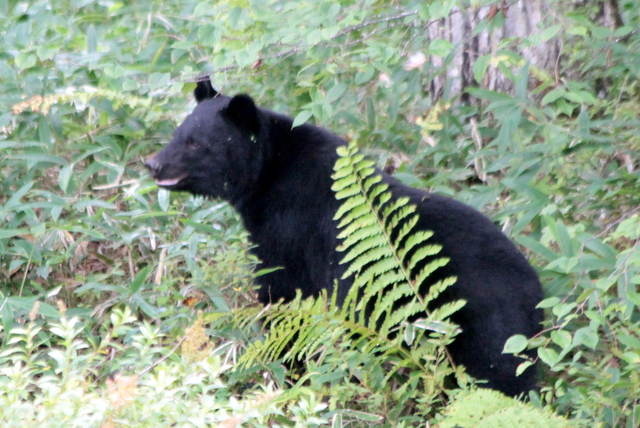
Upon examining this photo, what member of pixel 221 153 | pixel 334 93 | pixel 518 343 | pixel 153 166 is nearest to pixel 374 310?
pixel 518 343

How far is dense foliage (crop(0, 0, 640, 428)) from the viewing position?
132 inches

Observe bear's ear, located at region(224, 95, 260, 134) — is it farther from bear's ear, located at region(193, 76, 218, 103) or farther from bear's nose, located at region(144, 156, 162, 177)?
bear's nose, located at region(144, 156, 162, 177)

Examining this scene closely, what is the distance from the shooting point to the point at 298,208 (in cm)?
414

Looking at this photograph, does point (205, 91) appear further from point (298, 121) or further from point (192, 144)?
point (298, 121)

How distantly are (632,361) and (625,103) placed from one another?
2.30 m

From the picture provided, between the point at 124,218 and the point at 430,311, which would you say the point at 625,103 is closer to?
the point at 430,311

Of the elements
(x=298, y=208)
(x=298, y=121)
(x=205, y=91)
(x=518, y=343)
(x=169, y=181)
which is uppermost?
(x=205, y=91)

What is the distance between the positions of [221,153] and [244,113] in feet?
0.93

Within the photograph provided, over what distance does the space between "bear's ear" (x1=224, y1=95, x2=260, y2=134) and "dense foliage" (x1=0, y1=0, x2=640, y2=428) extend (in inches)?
9.2

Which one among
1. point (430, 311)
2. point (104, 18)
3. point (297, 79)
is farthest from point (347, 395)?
point (104, 18)

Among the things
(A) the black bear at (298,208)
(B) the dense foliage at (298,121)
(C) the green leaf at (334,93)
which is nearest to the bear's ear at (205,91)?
(A) the black bear at (298,208)

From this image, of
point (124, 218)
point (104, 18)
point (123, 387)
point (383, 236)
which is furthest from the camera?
point (104, 18)

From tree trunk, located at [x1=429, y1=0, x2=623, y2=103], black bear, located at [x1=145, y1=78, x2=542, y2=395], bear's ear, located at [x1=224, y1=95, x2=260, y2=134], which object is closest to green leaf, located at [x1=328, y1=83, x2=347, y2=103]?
black bear, located at [x1=145, y1=78, x2=542, y2=395]

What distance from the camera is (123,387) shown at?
228 cm
